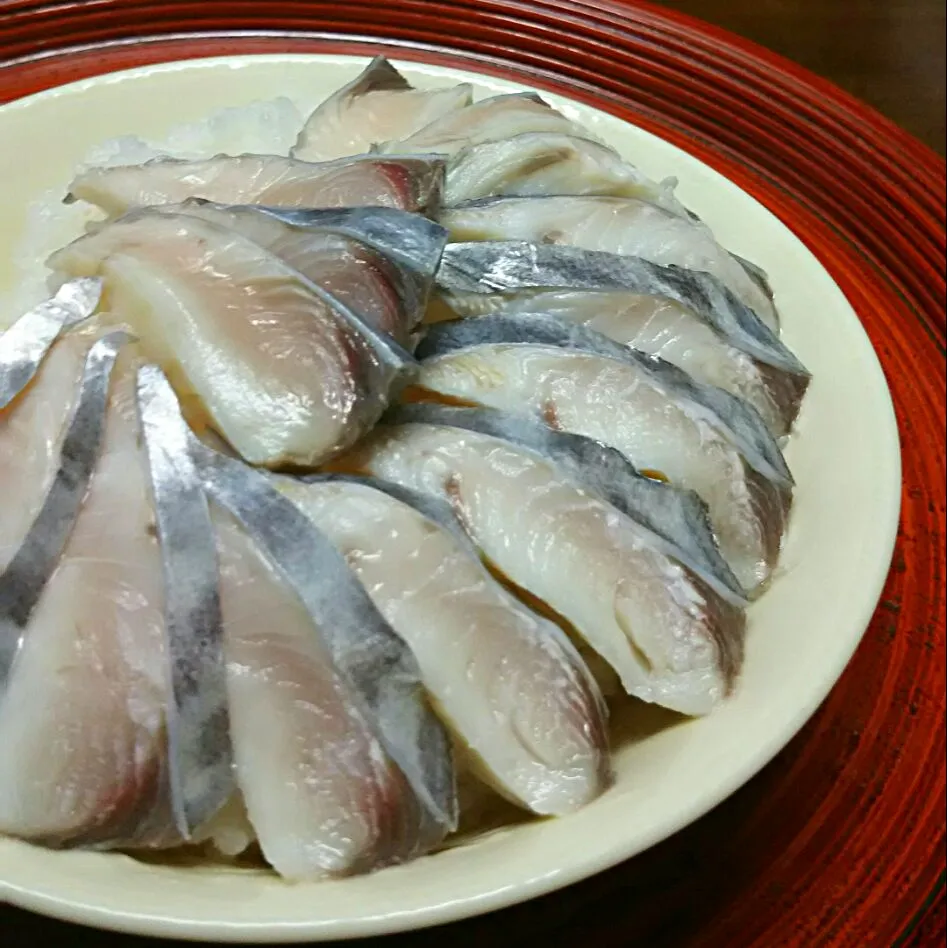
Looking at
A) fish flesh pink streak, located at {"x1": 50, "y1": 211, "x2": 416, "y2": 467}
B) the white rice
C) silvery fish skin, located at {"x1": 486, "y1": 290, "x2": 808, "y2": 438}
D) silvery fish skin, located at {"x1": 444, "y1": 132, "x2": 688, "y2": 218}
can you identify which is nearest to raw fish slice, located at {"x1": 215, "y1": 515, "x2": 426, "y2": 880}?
fish flesh pink streak, located at {"x1": 50, "y1": 211, "x2": 416, "y2": 467}

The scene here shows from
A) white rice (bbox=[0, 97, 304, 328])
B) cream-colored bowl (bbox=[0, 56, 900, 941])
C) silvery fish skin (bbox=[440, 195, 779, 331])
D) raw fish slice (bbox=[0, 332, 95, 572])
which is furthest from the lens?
white rice (bbox=[0, 97, 304, 328])

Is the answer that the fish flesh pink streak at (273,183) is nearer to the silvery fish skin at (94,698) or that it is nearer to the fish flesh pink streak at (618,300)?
the fish flesh pink streak at (618,300)

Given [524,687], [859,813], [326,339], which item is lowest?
[859,813]

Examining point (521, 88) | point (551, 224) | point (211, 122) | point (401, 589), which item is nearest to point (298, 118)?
point (211, 122)

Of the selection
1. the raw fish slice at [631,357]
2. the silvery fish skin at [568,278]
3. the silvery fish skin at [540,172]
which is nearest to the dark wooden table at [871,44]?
the silvery fish skin at [540,172]

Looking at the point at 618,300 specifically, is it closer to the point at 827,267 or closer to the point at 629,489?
the point at 629,489

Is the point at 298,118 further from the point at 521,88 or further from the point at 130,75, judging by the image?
Answer: the point at 521,88

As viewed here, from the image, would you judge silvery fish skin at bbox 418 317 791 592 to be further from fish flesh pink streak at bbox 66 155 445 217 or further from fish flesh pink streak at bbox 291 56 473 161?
fish flesh pink streak at bbox 291 56 473 161
